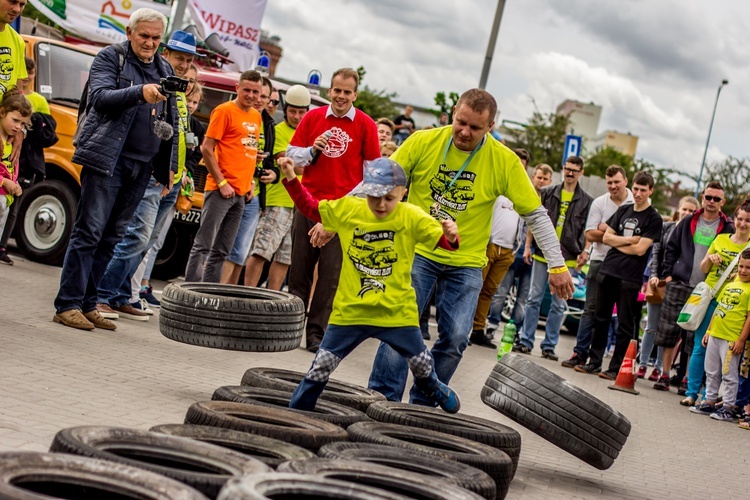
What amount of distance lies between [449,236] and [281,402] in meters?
1.43

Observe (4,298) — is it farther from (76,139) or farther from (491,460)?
(491,460)

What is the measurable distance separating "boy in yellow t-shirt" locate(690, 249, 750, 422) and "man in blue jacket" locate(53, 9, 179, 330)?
6.16 meters

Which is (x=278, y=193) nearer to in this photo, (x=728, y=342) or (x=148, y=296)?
(x=148, y=296)

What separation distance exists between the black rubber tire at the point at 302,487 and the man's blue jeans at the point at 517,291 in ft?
36.8

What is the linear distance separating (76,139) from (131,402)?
3.14 meters

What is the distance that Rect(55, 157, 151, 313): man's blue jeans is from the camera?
893 centimetres

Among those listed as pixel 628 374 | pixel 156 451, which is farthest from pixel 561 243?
pixel 156 451

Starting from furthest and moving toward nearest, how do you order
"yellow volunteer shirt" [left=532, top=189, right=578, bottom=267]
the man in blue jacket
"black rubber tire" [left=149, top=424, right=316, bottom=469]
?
1. "yellow volunteer shirt" [left=532, top=189, right=578, bottom=267]
2. the man in blue jacket
3. "black rubber tire" [left=149, top=424, right=316, bottom=469]

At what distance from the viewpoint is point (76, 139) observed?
9062 millimetres

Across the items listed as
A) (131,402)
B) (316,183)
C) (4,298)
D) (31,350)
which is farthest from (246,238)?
(131,402)

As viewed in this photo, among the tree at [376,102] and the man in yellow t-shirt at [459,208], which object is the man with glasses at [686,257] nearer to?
the man in yellow t-shirt at [459,208]

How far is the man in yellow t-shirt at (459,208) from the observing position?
7281mm

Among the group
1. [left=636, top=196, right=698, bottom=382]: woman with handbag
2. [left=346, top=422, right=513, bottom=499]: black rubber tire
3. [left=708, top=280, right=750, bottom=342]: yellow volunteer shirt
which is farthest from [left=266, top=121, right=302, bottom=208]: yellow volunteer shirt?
[left=346, top=422, right=513, bottom=499]: black rubber tire

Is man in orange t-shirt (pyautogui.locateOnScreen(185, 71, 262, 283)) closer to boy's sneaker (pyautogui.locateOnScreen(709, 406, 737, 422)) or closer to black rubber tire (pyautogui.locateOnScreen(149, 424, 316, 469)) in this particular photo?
boy's sneaker (pyautogui.locateOnScreen(709, 406, 737, 422))
